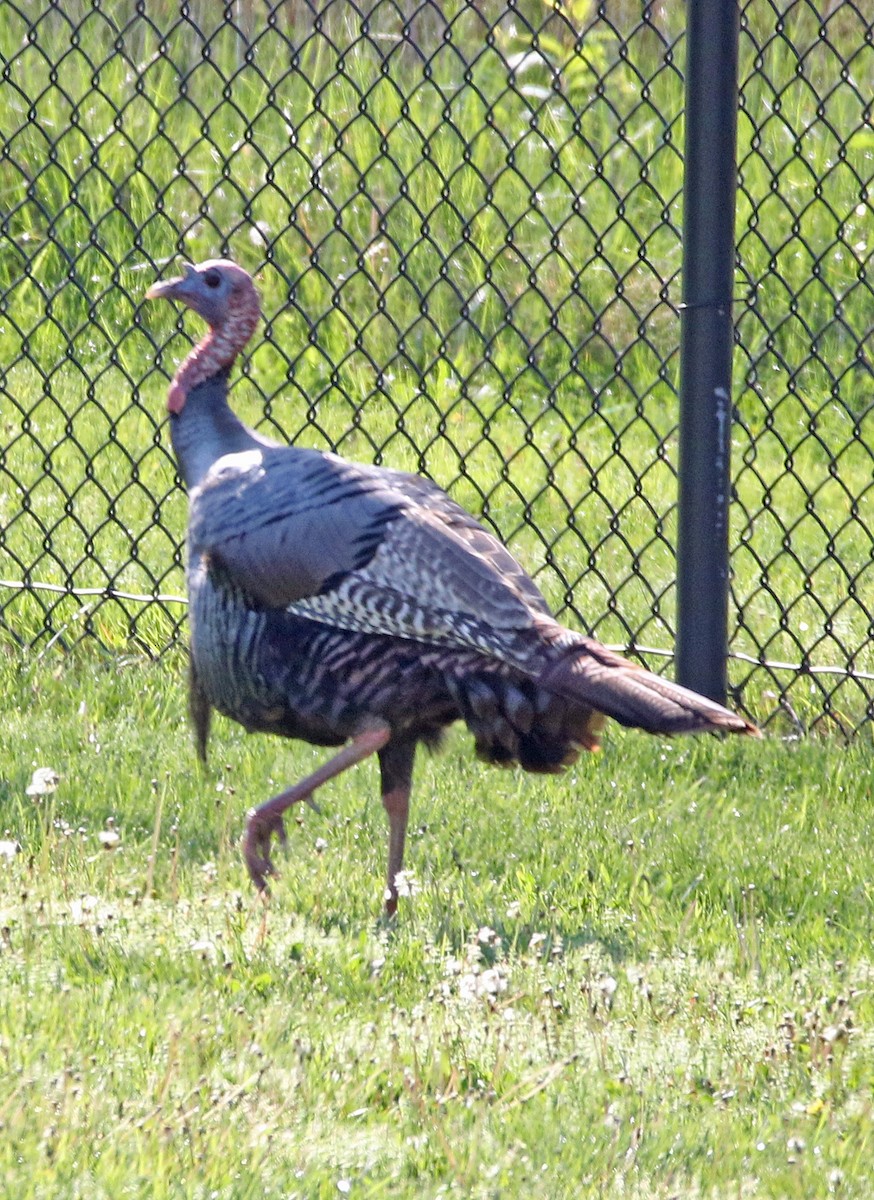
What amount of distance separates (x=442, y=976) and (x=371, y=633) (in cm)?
65

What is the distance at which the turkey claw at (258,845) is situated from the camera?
11.5ft

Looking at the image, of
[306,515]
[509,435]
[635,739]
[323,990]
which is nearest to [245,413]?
[509,435]

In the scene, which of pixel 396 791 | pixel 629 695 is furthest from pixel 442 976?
pixel 629 695

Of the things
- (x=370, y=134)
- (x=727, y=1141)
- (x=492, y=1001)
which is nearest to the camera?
(x=727, y=1141)

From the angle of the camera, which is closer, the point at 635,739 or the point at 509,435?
the point at 635,739

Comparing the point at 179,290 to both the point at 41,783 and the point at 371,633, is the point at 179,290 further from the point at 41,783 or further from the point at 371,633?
the point at 41,783

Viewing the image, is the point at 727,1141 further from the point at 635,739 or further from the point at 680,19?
the point at 680,19

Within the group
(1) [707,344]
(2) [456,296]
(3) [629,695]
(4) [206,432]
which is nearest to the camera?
(3) [629,695]

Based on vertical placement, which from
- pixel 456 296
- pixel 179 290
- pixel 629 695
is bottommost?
pixel 629 695

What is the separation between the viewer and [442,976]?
3.25 meters

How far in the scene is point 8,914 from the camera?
338 centimetres

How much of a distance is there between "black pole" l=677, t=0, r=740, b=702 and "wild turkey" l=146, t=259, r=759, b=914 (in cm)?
99

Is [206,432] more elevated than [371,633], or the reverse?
[206,432]

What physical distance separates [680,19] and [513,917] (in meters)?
6.11
